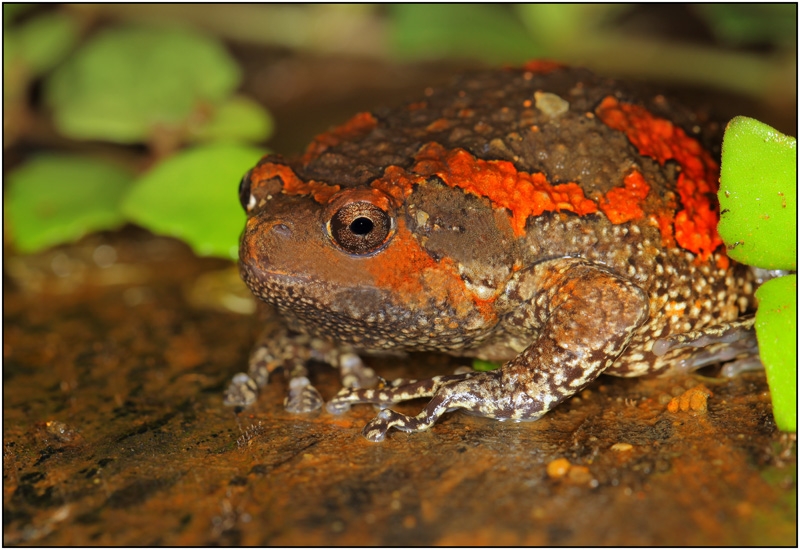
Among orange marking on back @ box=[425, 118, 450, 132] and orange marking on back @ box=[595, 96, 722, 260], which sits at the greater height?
orange marking on back @ box=[425, 118, 450, 132]

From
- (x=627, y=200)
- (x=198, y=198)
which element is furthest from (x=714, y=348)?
(x=198, y=198)

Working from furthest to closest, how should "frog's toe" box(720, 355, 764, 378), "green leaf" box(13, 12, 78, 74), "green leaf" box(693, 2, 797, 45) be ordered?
"green leaf" box(13, 12, 78, 74)
"green leaf" box(693, 2, 797, 45)
"frog's toe" box(720, 355, 764, 378)

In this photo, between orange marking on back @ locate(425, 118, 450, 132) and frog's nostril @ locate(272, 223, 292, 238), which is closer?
frog's nostril @ locate(272, 223, 292, 238)

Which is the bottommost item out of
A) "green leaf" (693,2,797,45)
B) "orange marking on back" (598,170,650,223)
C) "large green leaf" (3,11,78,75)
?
"orange marking on back" (598,170,650,223)

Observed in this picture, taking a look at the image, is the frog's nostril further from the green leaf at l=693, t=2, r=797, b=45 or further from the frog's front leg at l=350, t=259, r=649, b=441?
the green leaf at l=693, t=2, r=797, b=45

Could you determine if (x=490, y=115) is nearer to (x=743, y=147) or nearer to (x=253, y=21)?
(x=743, y=147)

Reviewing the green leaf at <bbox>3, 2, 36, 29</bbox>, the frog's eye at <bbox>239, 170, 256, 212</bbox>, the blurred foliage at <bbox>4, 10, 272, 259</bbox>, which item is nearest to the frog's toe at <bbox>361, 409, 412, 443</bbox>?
the frog's eye at <bbox>239, 170, 256, 212</bbox>

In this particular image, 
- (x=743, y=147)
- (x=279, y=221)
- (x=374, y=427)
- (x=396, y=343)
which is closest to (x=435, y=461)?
(x=374, y=427)
